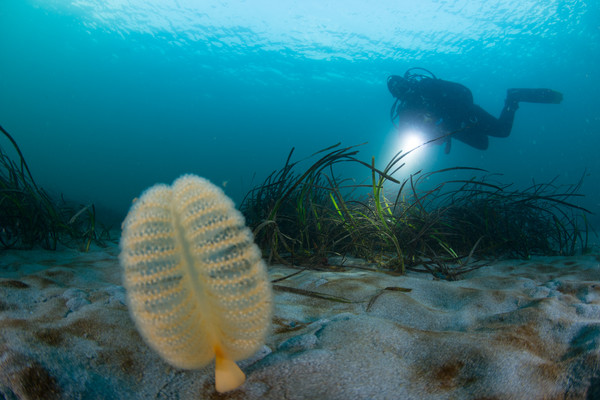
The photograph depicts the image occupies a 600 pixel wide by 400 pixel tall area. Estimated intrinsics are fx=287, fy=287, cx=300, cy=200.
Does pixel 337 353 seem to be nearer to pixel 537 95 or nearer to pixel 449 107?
→ pixel 449 107

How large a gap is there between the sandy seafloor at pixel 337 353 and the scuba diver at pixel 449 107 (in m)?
11.1

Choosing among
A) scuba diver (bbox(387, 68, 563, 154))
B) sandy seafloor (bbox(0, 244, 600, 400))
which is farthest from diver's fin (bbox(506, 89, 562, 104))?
sandy seafloor (bbox(0, 244, 600, 400))

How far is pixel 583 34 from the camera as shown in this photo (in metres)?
39.2

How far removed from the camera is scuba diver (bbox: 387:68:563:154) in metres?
10.9

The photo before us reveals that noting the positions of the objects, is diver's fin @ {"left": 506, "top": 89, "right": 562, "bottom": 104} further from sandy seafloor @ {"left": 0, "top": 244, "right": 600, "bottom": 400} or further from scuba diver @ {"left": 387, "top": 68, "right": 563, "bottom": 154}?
sandy seafloor @ {"left": 0, "top": 244, "right": 600, "bottom": 400}

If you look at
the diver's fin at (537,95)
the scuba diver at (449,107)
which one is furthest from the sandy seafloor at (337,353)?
the diver's fin at (537,95)

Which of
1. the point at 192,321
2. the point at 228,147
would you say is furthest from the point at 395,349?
the point at 228,147

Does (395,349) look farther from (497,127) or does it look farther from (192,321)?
(497,127)

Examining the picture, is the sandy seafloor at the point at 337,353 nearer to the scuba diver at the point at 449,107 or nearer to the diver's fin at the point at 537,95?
the scuba diver at the point at 449,107

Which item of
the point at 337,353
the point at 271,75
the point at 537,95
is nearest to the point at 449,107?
the point at 537,95

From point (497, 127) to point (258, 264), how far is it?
1340 cm

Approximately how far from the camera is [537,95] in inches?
445

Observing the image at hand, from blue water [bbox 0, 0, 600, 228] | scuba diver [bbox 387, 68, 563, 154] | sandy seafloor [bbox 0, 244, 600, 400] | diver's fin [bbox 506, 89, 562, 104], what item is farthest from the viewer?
blue water [bbox 0, 0, 600, 228]

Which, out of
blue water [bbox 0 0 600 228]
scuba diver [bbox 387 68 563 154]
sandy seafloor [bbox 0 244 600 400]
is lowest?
sandy seafloor [bbox 0 244 600 400]
